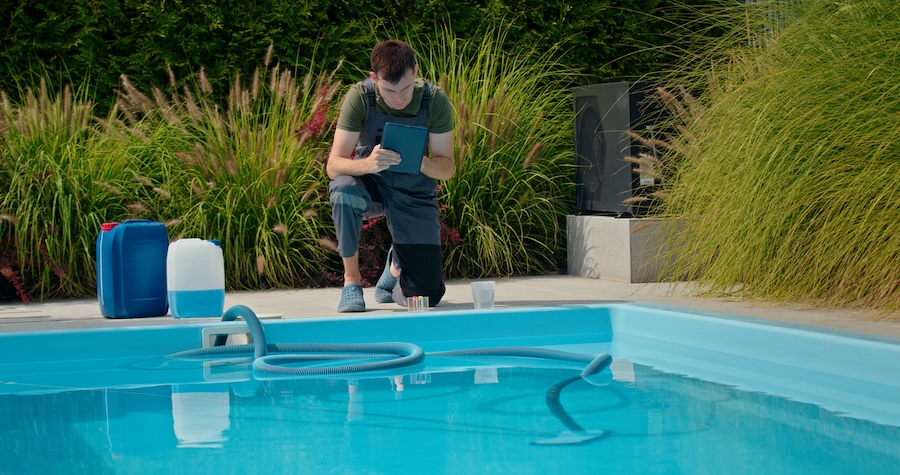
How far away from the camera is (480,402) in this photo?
121 inches

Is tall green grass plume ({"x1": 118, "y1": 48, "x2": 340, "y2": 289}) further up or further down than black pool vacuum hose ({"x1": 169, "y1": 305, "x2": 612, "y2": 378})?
further up

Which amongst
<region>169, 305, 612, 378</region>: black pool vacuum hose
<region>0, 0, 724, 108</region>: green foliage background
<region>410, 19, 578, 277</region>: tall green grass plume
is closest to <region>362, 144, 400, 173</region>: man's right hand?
<region>169, 305, 612, 378</region>: black pool vacuum hose

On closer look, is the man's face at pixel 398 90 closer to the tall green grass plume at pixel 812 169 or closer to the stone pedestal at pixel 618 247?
the tall green grass plume at pixel 812 169

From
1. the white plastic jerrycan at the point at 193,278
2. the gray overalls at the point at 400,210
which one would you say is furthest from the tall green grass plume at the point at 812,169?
the white plastic jerrycan at the point at 193,278

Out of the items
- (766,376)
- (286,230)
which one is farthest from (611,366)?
(286,230)

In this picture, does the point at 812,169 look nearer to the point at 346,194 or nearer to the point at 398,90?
the point at 398,90

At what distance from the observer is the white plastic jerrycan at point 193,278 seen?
420cm

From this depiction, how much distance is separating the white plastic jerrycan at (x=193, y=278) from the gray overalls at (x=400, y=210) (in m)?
0.60

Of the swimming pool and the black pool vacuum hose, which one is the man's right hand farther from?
the black pool vacuum hose

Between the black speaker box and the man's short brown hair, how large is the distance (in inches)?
73.3

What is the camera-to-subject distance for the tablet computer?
4.38m

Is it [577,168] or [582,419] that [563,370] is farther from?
[577,168]

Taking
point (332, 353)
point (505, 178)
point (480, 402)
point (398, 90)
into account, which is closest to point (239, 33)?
point (505, 178)

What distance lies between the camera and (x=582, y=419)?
285 cm
